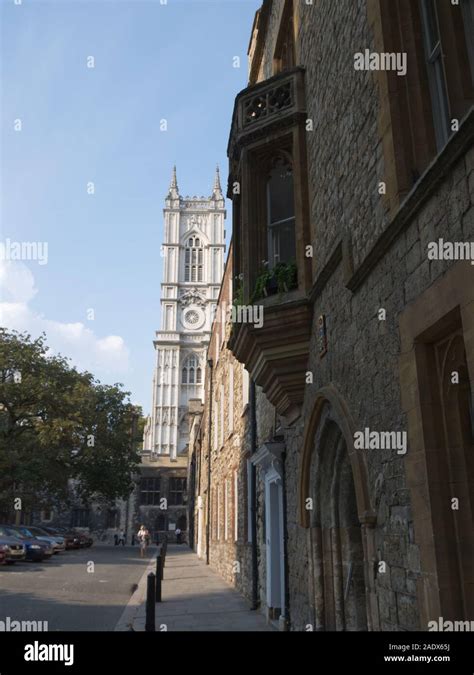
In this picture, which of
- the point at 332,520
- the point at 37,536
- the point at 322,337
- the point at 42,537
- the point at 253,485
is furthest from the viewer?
the point at 42,537

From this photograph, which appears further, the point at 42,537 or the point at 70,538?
the point at 70,538

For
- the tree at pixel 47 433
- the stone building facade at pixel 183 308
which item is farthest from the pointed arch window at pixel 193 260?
the tree at pixel 47 433

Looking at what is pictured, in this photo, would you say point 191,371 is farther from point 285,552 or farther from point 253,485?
point 285,552

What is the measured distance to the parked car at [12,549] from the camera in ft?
70.4

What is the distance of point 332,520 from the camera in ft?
21.7

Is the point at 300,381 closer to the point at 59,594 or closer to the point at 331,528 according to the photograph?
the point at 331,528

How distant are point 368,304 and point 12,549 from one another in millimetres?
20984

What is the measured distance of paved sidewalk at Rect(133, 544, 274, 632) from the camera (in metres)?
9.70

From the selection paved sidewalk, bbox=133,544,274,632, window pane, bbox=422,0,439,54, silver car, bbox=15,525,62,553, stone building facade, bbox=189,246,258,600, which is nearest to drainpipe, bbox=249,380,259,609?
stone building facade, bbox=189,246,258,600

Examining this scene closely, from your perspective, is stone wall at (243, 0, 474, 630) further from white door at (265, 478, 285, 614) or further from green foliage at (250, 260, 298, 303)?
white door at (265, 478, 285, 614)

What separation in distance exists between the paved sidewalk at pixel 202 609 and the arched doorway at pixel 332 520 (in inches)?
120

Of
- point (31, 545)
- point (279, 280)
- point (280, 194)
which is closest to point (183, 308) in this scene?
point (31, 545)
